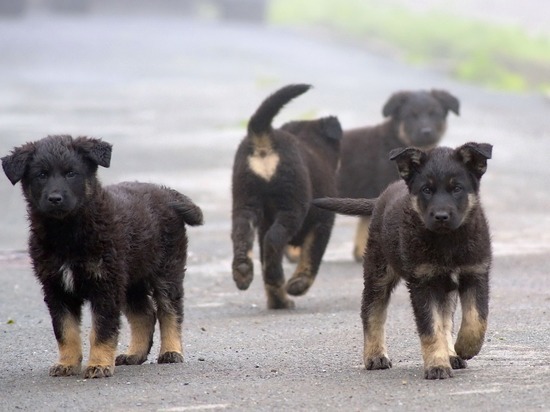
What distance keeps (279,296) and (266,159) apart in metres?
1.13

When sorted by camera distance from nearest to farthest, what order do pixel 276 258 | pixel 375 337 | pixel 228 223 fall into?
1. pixel 375 337
2. pixel 276 258
3. pixel 228 223

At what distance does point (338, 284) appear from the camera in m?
12.6

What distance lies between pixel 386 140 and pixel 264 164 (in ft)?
11.5

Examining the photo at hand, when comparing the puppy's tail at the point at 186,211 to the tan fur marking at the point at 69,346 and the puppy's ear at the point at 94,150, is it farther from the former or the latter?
the tan fur marking at the point at 69,346

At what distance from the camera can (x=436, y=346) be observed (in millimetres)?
7656

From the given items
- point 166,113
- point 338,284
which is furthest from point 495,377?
point 166,113

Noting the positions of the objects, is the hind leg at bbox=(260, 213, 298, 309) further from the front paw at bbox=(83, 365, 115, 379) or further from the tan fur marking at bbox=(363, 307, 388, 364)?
the front paw at bbox=(83, 365, 115, 379)

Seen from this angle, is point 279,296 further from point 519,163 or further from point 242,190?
point 519,163

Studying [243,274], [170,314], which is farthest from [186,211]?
[243,274]

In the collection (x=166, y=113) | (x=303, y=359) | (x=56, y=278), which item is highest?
(x=56, y=278)

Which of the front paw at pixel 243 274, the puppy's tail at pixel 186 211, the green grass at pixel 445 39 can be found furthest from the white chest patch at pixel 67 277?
the green grass at pixel 445 39

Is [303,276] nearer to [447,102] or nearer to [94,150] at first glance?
[94,150]

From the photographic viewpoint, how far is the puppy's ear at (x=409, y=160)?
7.84 meters

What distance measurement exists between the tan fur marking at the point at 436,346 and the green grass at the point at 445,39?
21.0 metres
